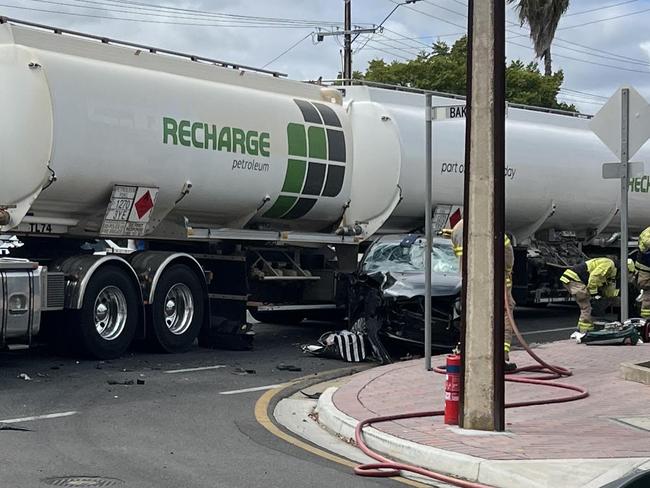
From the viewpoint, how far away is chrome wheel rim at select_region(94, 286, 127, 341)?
12.9 m

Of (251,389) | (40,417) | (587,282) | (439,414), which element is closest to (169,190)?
(251,389)

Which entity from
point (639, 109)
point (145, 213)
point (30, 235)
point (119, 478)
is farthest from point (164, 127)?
point (119, 478)

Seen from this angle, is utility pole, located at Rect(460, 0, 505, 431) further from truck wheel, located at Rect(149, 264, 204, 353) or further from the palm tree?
the palm tree

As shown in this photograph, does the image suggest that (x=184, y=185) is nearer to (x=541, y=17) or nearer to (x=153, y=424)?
(x=153, y=424)

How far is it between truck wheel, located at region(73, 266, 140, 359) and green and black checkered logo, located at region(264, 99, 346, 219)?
296cm

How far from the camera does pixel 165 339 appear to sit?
1367cm

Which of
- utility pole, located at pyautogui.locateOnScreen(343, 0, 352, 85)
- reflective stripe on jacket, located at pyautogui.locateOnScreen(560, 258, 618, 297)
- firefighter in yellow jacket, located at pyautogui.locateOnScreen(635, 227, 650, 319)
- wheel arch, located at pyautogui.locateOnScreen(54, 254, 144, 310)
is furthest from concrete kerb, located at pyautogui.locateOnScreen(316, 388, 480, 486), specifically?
utility pole, located at pyautogui.locateOnScreen(343, 0, 352, 85)

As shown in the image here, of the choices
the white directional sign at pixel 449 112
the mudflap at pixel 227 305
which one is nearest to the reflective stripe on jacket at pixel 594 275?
the mudflap at pixel 227 305

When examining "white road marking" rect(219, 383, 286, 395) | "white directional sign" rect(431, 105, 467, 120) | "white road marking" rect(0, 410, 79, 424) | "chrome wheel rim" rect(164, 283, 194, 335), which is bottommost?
"white road marking" rect(0, 410, 79, 424)

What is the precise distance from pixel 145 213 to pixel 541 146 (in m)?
9.33

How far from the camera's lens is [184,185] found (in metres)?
13.8

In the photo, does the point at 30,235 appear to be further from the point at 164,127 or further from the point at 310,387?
the point at 310,387

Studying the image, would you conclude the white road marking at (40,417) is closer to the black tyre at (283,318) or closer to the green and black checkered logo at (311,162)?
the green and black checkered logo at (311,162)

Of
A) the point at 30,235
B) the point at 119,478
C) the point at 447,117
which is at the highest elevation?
the point at 447,117
